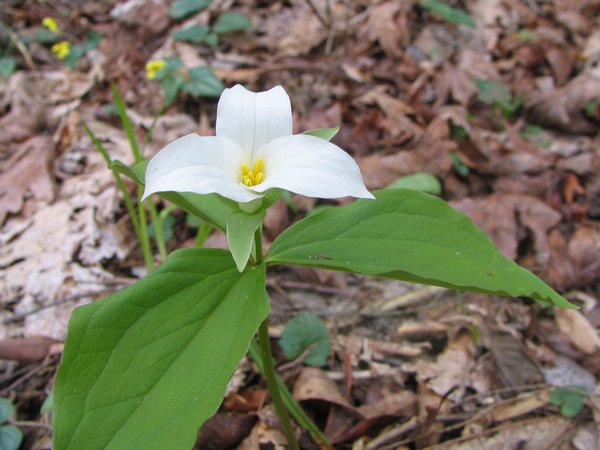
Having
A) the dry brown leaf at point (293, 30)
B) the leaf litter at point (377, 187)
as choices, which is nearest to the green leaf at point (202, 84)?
the leaf litter at point (377, 187)

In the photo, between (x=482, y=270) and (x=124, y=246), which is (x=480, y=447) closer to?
(x=482, y=270)

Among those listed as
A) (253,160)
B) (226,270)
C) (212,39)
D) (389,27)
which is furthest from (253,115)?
(389,27)

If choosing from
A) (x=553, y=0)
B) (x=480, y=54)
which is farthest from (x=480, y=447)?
(x=553, y=0)

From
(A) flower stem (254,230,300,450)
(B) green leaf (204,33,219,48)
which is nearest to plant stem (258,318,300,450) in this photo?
(A) flower stem (254,230,300,450)

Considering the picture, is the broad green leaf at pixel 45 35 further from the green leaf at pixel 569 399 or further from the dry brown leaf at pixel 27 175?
the green leaf at pixel 569 399

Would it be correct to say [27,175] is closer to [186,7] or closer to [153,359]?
[186,7]
